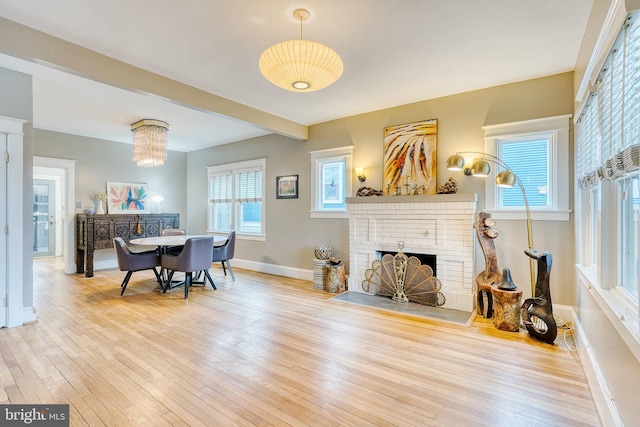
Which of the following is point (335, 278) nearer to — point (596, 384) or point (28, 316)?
point (596, 384)

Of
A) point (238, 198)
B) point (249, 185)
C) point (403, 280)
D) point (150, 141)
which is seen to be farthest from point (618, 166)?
point (238, 198)

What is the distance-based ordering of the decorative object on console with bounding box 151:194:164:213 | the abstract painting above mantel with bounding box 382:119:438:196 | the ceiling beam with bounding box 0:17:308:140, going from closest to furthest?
1. the ceiling beam with bounding box 0:17:308:140
2. the abstract painting above mantel with bounding box 382:119:438:196
3. the decorative object on console with bounding box 151:194:164:213

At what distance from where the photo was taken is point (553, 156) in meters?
3.47

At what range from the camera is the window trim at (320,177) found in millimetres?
5004

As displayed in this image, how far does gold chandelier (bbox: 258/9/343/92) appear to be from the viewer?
2.07 meters

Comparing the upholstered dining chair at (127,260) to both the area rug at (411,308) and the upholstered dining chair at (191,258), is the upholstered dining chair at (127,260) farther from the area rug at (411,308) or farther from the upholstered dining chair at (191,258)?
the area rug at (411,308)

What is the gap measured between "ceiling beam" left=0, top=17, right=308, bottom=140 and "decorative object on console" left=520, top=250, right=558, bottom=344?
3.84 metres

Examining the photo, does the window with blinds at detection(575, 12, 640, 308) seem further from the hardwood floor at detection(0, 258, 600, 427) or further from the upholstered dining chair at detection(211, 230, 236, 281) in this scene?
the upholstered dining chair at detection(211, 230, 236, 281)

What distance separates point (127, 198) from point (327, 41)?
5.85 m

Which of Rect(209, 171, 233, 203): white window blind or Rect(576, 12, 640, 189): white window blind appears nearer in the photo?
Rect(576, 12, 640, 189): white window blind

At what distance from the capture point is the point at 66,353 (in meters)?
2.64

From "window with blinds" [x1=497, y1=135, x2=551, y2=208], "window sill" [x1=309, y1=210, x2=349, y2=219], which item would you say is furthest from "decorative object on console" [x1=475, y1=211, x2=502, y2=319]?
"window sill" [x1=309, y1=210, x2=349, y2=219]

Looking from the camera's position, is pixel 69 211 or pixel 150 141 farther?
pixel 69 211

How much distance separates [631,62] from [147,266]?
5.29 metres
